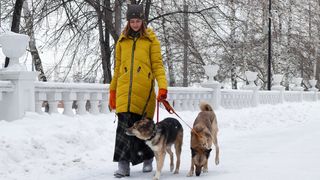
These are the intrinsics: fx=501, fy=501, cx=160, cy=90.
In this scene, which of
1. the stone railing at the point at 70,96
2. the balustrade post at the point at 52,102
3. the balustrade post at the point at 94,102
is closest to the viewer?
the stone railing at the point at 70,96

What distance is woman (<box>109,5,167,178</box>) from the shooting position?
6840 mm

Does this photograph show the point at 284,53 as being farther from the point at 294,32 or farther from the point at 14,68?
the point at 14,68

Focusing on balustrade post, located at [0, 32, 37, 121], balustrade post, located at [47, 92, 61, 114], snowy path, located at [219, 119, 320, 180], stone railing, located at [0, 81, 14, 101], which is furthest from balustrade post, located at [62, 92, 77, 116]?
snowy path, located at [219, 119, 320, 180]

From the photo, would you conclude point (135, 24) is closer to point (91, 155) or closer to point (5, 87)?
point (91, 155)

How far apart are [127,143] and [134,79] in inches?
35.5

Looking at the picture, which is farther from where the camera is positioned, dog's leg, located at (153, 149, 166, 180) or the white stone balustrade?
the white stone balustrade

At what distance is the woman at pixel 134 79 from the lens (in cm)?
684

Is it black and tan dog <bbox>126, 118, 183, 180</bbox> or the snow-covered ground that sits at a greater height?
black and tan dog <bbox>126, 118, 183, 180</bbox>

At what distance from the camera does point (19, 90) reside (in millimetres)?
8422

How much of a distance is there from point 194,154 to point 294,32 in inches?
1408

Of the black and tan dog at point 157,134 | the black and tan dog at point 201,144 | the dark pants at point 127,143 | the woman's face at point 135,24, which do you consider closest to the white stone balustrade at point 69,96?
the dark pants at point 127,143

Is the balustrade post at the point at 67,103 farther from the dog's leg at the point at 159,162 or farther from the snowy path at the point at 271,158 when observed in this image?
the dog's leg at the point at 159,162

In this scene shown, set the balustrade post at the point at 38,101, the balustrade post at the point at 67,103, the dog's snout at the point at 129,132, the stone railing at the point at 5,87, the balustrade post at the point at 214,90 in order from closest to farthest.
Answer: the dog's snout at the point at 129,132, the stone railing at the point at 5,87, the balustrade post at the point at 38,101, the balustrade post at the point at 67,103, the balustrade post at the point at 214,90

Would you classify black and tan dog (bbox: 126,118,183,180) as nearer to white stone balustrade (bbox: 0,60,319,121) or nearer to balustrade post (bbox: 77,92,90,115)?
white stone balustrade (bbox: 0,60,319,121)
